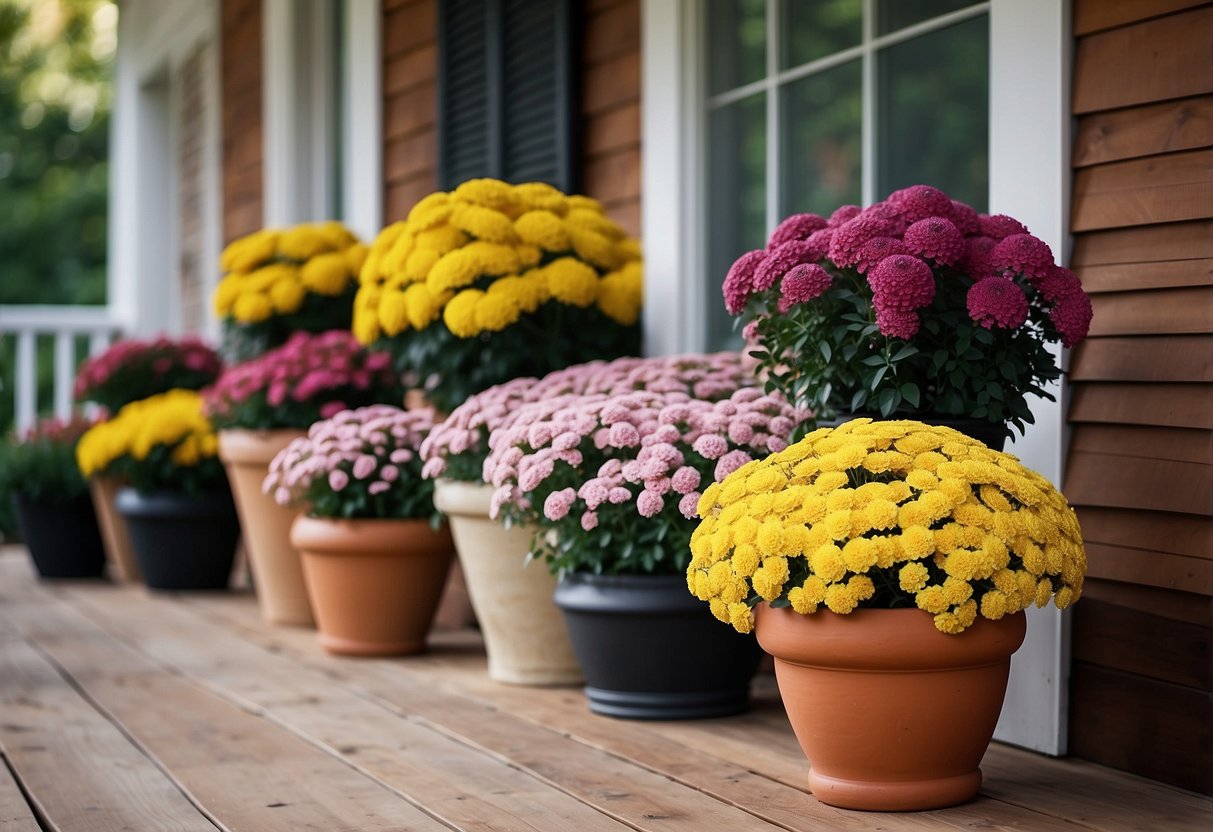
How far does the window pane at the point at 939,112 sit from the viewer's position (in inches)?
105

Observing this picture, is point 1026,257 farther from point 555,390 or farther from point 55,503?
point 55,503

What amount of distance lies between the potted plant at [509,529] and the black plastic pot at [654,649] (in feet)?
0.96

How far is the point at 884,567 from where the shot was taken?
1.98m

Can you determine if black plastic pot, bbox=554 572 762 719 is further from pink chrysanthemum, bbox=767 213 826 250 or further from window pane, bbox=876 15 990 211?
window pane, bbox=876 15 990 211


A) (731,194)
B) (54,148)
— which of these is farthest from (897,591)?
(54,148)

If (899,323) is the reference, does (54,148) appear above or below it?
above

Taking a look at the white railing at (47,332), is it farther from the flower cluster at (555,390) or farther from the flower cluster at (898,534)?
the flower cluster at (898,534)

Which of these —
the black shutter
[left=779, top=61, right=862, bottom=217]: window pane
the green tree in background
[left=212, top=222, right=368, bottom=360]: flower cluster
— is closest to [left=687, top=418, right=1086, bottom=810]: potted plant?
[left=779, top=61, right=862, bottom=217]: window pane

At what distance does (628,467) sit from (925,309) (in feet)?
1.96

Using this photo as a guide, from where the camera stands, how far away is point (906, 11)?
2.86m

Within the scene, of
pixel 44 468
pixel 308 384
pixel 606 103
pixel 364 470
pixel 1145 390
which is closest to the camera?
pixel 1145 390

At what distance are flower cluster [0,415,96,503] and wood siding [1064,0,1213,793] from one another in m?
3.84

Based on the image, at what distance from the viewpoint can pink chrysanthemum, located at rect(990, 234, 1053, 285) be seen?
222cm

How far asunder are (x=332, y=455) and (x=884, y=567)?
174 cm
